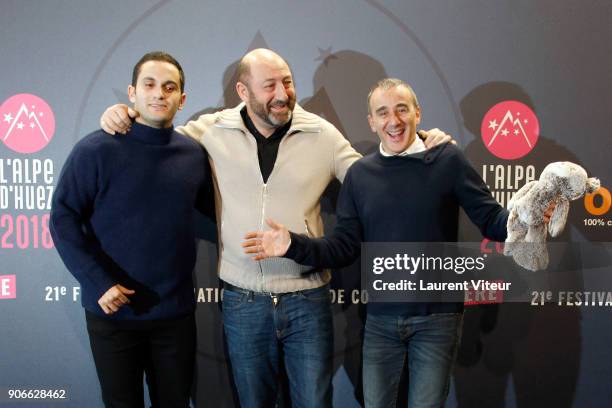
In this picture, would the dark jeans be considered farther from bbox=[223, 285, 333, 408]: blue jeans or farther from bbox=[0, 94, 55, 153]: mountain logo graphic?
bbox=[0, 94, 55, 153]: mountain logo graphic

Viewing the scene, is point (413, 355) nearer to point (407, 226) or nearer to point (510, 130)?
point (407, 226)

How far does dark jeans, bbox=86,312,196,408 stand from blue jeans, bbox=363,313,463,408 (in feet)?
2.19

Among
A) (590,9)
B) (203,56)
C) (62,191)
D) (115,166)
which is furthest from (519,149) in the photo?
(62,191)

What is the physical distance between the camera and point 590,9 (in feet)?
7.40

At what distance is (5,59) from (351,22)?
1.54m

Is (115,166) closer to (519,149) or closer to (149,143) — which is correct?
(149,143)

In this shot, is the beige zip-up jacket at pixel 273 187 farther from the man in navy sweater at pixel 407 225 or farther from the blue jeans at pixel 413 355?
the blue jeans at pixel 413 355

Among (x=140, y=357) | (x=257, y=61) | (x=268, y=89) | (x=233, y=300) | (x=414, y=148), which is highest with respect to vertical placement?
(x=257, y=61)

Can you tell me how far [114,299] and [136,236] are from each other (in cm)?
22

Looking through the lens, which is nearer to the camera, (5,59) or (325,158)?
(325,158)

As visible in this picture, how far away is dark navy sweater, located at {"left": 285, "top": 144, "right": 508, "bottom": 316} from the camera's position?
5.67ft

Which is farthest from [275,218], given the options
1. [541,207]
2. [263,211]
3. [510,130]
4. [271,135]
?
[510,130]

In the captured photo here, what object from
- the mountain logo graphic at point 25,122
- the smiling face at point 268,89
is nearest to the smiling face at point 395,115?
the smiling face at point 268,89

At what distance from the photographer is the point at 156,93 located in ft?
5.83
